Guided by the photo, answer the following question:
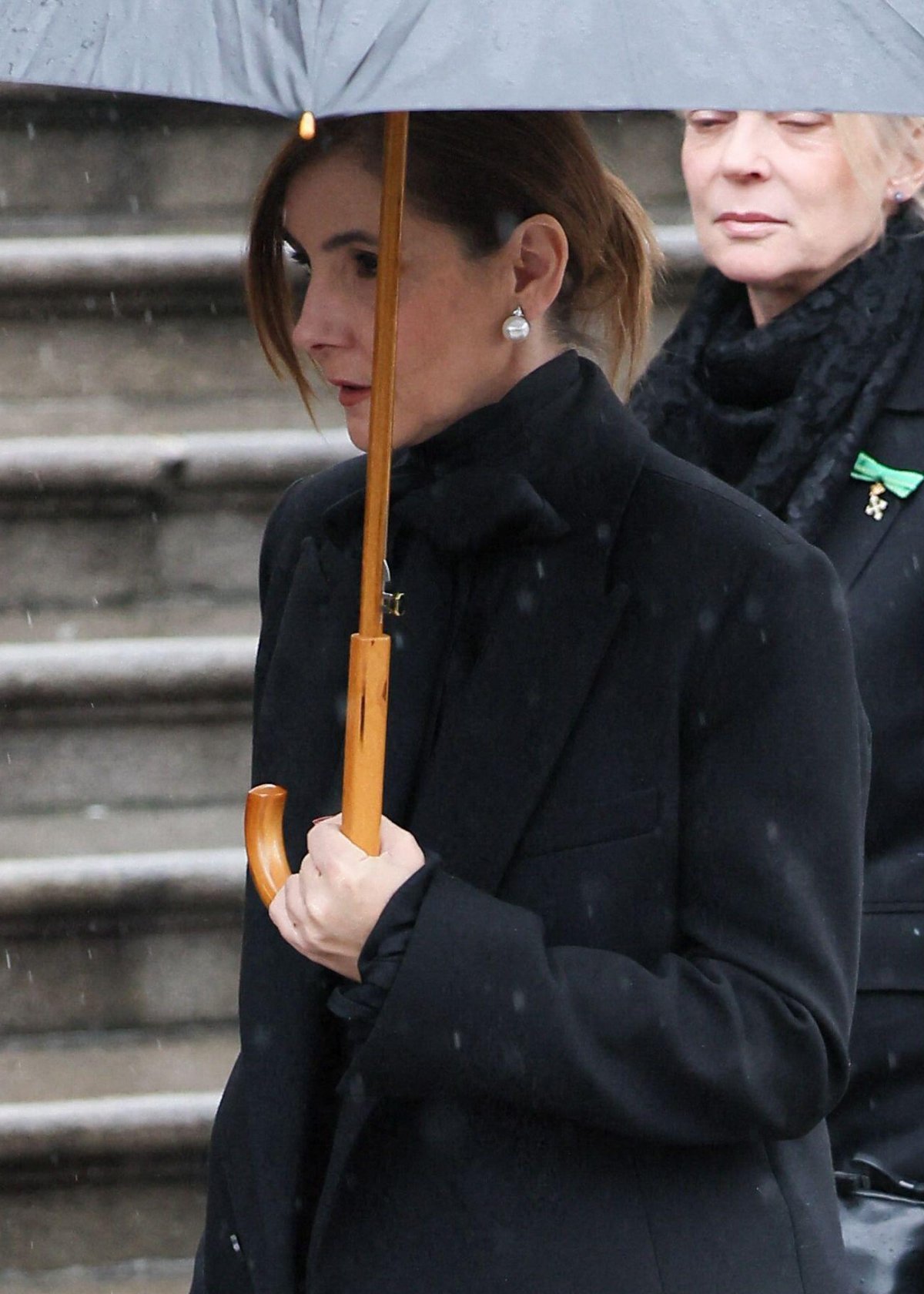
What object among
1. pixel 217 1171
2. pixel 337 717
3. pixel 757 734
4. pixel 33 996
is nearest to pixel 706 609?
pixel 757 734

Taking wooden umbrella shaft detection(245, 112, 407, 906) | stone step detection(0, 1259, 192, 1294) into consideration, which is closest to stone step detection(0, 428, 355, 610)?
stone step detection(0, 1259, 192, 1294)

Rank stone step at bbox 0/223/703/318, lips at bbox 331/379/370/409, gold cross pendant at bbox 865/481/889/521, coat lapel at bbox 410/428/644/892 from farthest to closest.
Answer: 1. stone step at bbox 0/223/703/318
2. gold cross pendant at bbox 865/481/889/521
3. lips at bbox 331/379/370/409
4. coat lapel at bbox 410/428/644/892

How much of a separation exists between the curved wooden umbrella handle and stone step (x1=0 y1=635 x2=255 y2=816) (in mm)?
1758

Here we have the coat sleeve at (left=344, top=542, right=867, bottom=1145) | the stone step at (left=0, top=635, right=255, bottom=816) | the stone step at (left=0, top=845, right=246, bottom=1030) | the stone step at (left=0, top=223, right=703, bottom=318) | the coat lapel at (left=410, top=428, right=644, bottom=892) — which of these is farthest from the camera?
the stone step at (left=0, top=223, right=703, bottom=318)

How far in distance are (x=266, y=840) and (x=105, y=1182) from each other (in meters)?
1.84

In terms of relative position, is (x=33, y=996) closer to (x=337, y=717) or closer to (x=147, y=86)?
(x=337, y=717)

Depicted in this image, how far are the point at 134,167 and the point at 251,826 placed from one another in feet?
8.23

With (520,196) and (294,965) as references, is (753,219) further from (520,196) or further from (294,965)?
(294,965)

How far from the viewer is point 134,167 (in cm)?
411

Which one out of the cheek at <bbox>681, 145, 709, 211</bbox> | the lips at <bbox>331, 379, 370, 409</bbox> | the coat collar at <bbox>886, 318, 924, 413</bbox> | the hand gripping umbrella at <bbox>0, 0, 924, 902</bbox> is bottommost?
the coat collar at <bbox>886, 318, 924, 413</bbox>

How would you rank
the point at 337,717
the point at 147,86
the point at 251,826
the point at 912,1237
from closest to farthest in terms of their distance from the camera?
the point at 147,86 < the point at 251,826 < the point at 337,717 < the point at 912,1237

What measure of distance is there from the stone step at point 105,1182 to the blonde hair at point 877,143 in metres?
1.90

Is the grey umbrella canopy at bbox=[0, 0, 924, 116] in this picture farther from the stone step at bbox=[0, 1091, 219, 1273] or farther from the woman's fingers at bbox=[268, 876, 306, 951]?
the stone step at bbox=[0, 1091, 219, 1273]

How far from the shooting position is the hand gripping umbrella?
1.52m
